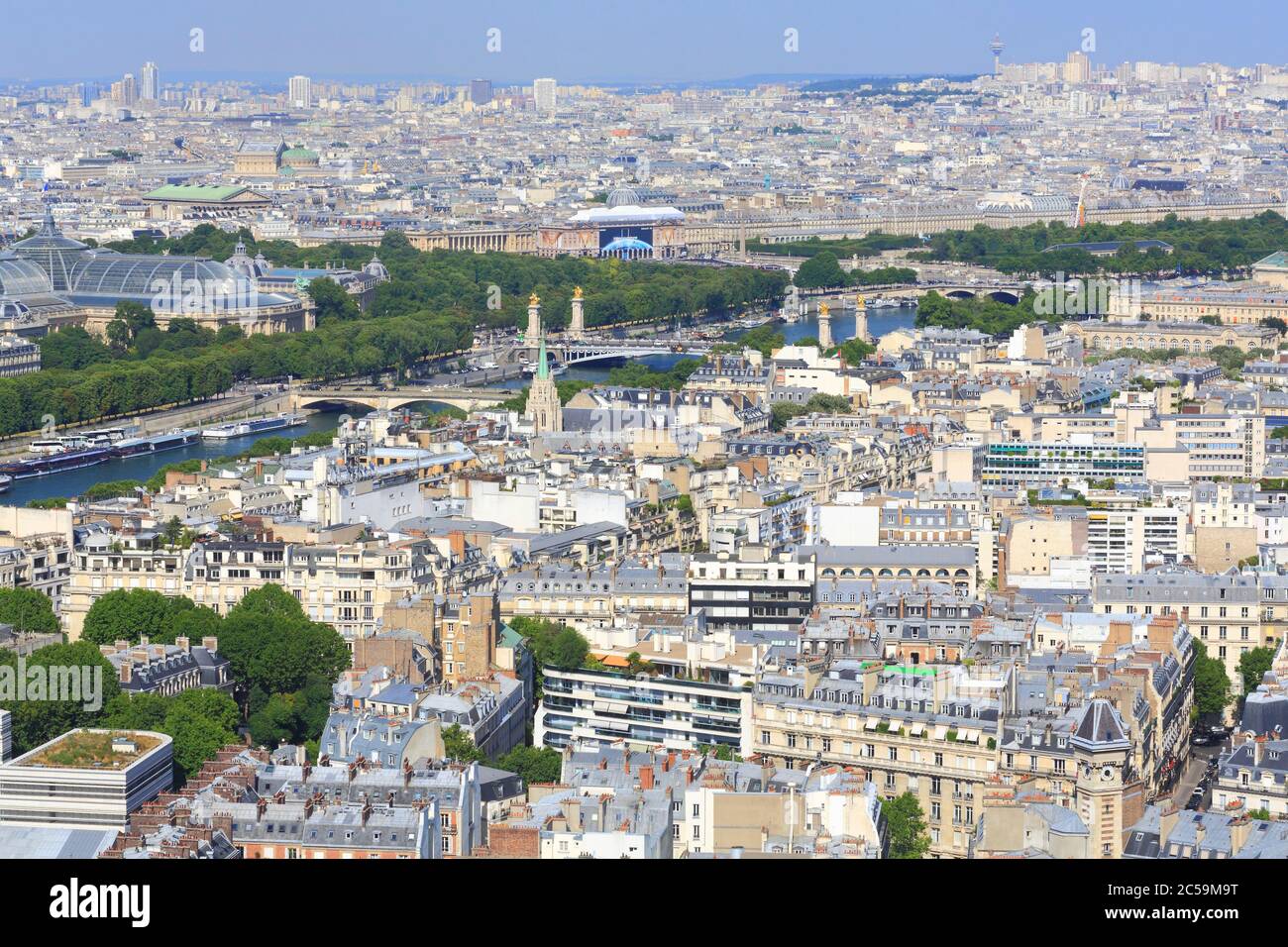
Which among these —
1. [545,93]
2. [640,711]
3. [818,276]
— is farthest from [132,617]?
[545,93]

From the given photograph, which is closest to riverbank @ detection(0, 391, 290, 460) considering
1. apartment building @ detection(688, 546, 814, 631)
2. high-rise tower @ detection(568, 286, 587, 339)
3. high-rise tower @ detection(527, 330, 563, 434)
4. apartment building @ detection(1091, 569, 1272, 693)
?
high-rise tower @ detection(527, 330, 563, 434)

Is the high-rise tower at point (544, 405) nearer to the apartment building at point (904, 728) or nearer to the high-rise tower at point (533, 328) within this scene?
the apartment building at point (904, 728)

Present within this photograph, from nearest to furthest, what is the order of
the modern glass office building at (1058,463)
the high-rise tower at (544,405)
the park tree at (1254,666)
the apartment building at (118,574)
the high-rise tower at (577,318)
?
the park tree at (1254,666)
the apartment building at (118,574)
the modern glass office building at (1058,463)
the high-rise tower at (544,405)
the high-rise tower at (577,318)

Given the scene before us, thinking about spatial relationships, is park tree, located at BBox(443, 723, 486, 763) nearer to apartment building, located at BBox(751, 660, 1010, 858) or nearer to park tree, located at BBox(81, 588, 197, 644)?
apartment building, located at BBox(751, 660, 1010, 858)

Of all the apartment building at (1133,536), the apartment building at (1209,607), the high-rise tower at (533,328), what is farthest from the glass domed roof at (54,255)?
the apartment building at (1209,607)

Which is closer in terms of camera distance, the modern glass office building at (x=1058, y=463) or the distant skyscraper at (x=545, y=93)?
the modern glass office building at (x=1058, y=463)
